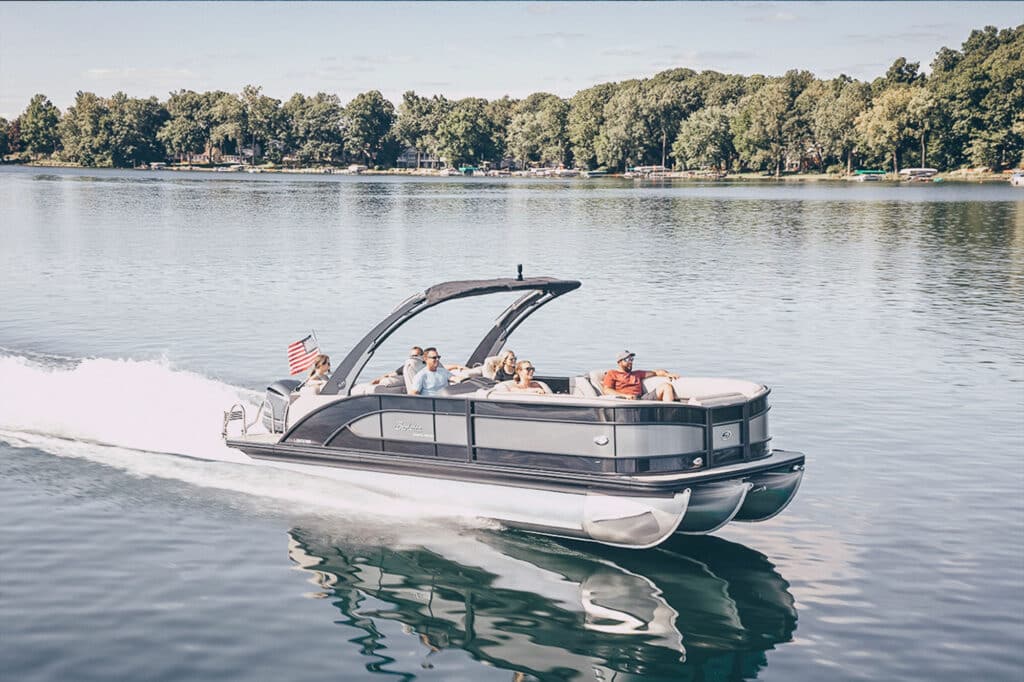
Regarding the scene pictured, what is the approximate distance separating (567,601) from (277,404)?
602 cm

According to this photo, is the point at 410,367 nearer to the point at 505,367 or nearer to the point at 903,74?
the point at 505,367

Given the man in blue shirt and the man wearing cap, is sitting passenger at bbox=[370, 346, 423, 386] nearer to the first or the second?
the man in blue shirt

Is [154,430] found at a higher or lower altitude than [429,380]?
lower

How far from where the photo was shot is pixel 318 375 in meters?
17.2

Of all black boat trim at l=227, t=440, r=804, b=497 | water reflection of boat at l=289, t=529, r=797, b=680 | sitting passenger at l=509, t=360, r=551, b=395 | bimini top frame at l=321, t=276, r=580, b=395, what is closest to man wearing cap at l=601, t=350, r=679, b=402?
sitting passenger at l=509, t=360, r=551, b=395

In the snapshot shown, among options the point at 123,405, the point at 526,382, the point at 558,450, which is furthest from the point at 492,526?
the point at 123,405

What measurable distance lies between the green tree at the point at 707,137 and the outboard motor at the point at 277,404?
535 feet

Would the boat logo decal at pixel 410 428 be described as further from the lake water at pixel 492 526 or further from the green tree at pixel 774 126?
the green tree at pixel 774 126

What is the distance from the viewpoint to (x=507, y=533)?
1516cm

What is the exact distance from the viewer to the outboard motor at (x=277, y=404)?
1705 centimetres

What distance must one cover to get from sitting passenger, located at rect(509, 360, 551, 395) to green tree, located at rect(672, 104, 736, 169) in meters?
164

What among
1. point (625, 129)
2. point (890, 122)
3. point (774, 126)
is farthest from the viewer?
point (625, 129)

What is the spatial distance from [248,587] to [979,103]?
154m

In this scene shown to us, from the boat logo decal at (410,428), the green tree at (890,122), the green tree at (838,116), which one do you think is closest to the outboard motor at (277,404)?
the boat logo decal at (410,428)
